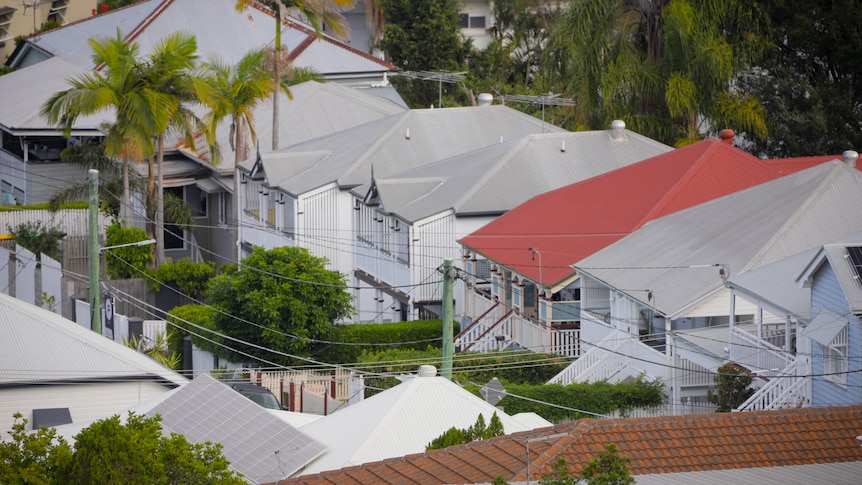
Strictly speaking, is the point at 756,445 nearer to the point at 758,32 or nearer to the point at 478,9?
the point at 758,32

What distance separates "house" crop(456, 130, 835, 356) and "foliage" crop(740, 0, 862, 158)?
38.3 feet

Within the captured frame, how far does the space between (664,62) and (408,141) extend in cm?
883

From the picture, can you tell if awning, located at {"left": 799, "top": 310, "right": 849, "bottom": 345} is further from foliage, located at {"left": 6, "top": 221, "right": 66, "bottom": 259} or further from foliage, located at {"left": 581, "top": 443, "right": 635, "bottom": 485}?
A: foliage, located at {"left": 6, "top": 221, "right": 66, "bottom": 259}

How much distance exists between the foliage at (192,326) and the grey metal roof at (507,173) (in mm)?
5608

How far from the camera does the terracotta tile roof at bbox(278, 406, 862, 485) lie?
53.8 ft

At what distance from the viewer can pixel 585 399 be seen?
27656 millimetres

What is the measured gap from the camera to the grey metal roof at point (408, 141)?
44250 millimetres

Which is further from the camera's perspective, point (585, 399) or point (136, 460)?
point (585, 399)

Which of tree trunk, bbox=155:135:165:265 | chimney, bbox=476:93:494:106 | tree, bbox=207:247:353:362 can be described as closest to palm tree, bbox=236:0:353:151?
tree trunk, bbox=155:135:165:265

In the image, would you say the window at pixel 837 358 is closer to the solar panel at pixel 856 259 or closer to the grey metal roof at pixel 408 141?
the solar panel at pixel 856 259

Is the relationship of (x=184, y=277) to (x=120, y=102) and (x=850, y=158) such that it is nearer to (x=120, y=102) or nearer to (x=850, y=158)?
(x=120, y=102)

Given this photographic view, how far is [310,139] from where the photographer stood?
52156 millimetres

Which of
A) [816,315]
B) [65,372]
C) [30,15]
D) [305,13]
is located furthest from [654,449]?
[30,15]

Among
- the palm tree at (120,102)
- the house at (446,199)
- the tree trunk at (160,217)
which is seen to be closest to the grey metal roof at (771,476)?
the house at (446,199)
